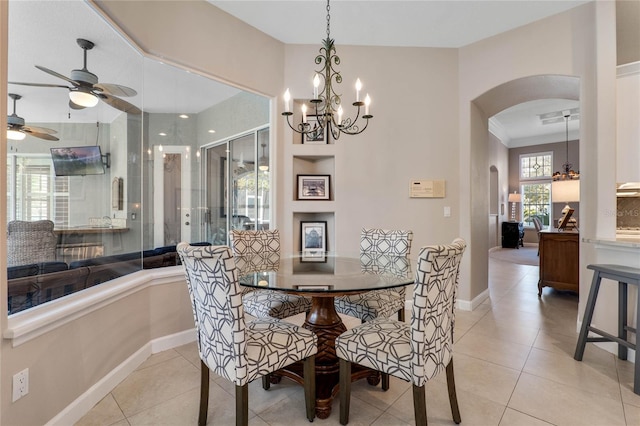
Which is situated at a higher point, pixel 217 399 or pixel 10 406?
pixel 10 406

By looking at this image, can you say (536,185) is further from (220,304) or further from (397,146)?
(220,304)

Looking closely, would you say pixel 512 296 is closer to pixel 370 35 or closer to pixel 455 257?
pixel 455 257

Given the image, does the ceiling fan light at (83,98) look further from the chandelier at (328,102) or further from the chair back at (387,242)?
the chair back at (387,242)

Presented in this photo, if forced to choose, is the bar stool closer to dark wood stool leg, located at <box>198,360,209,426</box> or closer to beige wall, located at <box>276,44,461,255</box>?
beige wall, located at <box>276,44,461,255</box>

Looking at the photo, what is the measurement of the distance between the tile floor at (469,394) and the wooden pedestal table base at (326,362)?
11 cm

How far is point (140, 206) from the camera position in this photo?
2855 millimetres

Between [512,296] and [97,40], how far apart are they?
530 centimetres

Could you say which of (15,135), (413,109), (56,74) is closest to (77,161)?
(56,74)

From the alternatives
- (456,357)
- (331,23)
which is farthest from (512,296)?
(331,23)

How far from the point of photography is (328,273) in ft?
6.55

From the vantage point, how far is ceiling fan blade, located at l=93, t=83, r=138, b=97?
262 cm

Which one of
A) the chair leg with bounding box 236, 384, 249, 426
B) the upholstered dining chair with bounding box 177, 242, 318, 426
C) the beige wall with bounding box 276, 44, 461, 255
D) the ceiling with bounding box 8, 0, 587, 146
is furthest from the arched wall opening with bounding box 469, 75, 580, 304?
the chair leg with bounding box 236, 384, 249, 426

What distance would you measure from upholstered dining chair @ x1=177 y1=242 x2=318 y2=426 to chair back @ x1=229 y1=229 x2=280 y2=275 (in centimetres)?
94

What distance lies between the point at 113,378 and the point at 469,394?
2.31 m
